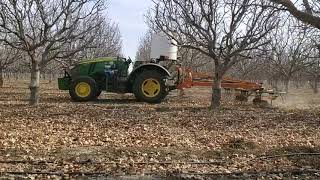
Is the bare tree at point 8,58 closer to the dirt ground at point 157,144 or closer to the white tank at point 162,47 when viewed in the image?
the white tank at point 162,47

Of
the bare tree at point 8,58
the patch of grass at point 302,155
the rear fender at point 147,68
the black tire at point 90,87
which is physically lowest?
the patch of grass at point 302,155

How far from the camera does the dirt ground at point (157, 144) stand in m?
7.76

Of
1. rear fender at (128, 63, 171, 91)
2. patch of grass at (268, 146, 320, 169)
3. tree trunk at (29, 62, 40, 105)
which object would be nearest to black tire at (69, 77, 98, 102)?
rear fender at (128, 63, 171, 91)

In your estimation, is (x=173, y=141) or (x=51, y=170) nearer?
(x=51, y=170)

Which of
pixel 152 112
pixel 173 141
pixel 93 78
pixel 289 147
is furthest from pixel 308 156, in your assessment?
pixel 93 78

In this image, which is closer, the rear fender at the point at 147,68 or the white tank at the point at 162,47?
the rear fender at the point at 147,68

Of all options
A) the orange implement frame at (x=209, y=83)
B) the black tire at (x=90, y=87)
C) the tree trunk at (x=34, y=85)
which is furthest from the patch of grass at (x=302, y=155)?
the black tire at (x=90, y=87)

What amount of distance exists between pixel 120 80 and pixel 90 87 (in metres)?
1.34

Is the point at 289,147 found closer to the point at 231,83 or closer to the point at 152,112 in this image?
the point at 152,112

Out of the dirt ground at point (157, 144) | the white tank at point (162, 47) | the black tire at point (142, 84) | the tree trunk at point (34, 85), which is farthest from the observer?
the white tank at point (162, 47)

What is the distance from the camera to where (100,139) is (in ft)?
34.4

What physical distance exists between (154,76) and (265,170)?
12277 mm

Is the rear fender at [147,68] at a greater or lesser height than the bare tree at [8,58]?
lesser

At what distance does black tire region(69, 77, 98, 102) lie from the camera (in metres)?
20.3
